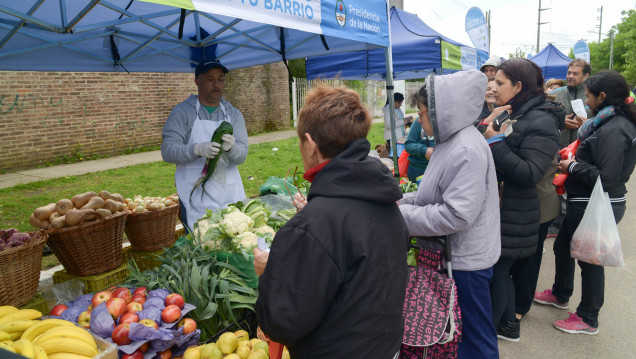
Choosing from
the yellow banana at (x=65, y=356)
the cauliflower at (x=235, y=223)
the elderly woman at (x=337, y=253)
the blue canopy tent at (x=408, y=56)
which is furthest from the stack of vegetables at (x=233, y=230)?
the blue canopy tent at (x=408, y=56)

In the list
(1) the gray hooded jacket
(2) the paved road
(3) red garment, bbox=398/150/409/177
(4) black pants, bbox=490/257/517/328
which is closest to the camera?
(4) black pants, bbox=490/257/517/328

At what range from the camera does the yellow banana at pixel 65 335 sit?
172 centimetres

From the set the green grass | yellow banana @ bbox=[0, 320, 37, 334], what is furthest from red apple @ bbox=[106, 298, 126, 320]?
the green grass

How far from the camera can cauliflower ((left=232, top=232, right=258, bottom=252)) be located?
2.62 metres

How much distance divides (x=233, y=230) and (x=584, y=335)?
9.60 feet

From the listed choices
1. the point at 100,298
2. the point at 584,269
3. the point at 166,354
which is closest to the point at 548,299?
the point at 584,269

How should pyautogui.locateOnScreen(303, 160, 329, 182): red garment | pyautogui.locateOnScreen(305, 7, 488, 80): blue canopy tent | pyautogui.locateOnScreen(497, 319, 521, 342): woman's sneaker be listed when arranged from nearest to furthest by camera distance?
1. pyautogui.locateOnScreen(303, 160, 329, 182): red garment
2. pyautogui.locateOnScreen(497, 319, 521, 342): woman's sneaker
3. pyautogui.locateOnScreen(305, 7, 488, 80): blue canopy tent

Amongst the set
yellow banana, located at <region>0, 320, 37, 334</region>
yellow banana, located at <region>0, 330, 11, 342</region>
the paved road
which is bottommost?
the paved road

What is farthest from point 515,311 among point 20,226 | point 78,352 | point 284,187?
point 20,226

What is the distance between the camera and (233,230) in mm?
2709

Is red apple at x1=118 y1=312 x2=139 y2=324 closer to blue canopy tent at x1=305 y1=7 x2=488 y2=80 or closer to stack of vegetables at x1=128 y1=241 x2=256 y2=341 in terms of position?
stack of vegetables at x1=128 y1=241 x2=256 y2=341

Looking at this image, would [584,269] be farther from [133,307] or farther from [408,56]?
[408,56]

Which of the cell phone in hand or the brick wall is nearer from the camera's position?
the cell phone in hand

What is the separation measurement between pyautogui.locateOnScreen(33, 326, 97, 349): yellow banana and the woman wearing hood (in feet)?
5.43
